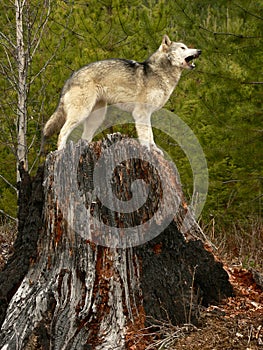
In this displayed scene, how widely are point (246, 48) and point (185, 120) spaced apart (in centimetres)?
192

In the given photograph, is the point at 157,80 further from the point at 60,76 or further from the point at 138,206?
the point at 60,76

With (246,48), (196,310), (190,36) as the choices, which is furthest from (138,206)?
(190,36)

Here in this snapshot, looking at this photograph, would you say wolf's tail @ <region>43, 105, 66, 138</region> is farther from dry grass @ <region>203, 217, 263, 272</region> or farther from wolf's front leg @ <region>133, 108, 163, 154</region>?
dry grass @ <region>203, 217, 263, 272</region>

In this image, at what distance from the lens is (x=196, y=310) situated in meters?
3.98

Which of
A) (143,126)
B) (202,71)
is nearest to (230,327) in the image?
(143,126)

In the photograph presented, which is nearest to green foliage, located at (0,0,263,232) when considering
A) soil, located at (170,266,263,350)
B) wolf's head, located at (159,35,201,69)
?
wolf's head, located at (159,35,201,69)

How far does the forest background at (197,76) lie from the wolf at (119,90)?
5.52 ft

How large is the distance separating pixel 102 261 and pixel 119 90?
2.56 metres

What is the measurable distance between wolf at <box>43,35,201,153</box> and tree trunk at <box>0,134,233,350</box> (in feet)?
4.69

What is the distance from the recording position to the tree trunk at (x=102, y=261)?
394 cm

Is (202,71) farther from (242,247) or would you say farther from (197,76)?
(242,247)

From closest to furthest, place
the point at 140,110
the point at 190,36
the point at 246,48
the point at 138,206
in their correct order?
the point at 138,206 < the point at 140,110 < the point at 246,48 < the point at 190,36

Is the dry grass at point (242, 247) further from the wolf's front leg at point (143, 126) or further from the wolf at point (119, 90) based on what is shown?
the wolf at point (119, 90)

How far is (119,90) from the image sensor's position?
6016 millimetres
